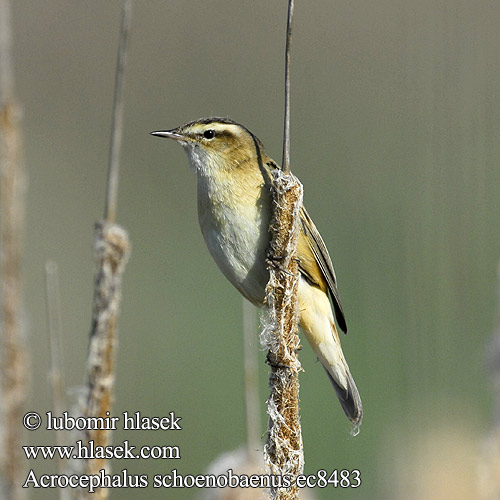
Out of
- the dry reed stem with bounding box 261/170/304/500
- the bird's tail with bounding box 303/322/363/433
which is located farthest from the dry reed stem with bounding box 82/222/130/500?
the bird's tail with bounding box 303/322/363/433

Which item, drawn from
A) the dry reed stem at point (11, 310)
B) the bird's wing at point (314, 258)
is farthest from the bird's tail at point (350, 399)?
the dry reed stem at point (11, 310)

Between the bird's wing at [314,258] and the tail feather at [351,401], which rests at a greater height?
the bird's wing at [314,258]

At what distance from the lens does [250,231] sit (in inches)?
115

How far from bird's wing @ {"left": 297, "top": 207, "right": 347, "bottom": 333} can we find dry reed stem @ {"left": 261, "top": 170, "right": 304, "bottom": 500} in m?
0.43

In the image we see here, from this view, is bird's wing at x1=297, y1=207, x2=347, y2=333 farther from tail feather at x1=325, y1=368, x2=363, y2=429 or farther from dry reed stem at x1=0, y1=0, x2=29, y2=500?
dry reed stem at x1=0, y1=0, x2=29, y2=500

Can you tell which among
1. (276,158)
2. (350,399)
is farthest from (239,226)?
(276,158)

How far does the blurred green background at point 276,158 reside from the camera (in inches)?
189

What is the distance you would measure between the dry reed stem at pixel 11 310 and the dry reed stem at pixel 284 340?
0.74 metres

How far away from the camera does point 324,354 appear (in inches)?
131

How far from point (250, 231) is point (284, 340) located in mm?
613

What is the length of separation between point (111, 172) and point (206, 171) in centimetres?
77

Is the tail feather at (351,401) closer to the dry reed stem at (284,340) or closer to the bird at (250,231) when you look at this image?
the bird at (250,231)

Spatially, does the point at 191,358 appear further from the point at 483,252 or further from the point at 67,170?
the point at 483,252

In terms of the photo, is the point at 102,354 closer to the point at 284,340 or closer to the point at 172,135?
the point at 284,340
